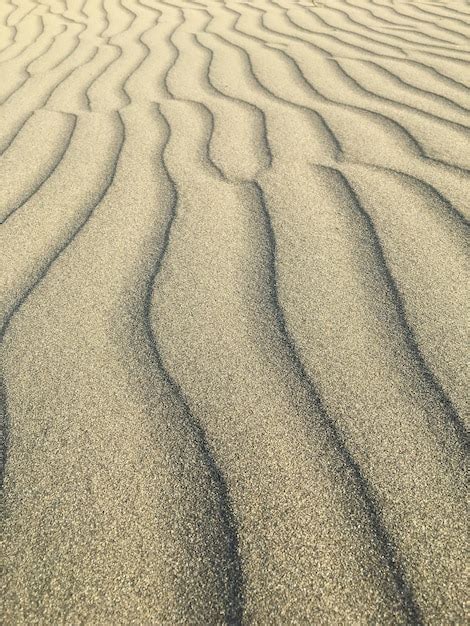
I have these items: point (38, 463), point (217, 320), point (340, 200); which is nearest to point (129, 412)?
point (38, 463)

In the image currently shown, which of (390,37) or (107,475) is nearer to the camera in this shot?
(107,475)

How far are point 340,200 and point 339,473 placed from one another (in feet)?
3.08

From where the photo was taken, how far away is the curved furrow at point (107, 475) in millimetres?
679

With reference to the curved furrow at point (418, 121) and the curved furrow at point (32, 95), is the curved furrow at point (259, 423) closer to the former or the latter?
the curved furrow at point (418, 121)

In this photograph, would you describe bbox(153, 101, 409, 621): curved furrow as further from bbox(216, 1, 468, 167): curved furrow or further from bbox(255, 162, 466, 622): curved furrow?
bbox(216, 1, 468, 167): curved furrow

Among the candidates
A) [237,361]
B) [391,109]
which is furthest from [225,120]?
[237,361]

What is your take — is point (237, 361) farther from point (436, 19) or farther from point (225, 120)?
point (436, 19)

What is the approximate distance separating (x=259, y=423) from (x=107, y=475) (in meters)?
0.26

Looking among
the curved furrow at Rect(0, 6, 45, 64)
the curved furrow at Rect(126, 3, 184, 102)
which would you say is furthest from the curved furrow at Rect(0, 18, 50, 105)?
the curved furrow at Rect(126, 3, 184, 102)

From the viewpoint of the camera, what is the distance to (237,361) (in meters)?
1.02

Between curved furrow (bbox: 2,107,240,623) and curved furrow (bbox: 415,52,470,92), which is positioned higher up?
curved furrow (bbox: 415,52,470,92)

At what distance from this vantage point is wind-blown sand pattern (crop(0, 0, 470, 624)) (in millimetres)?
690

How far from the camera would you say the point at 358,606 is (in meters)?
0.65

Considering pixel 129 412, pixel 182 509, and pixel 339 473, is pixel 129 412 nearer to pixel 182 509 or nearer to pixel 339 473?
pixel 182 509
